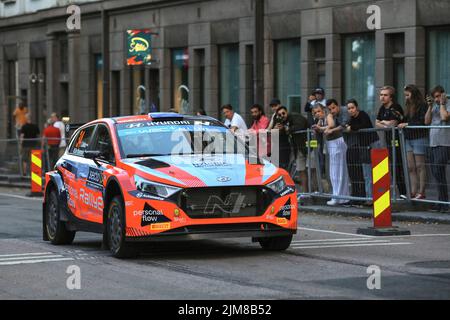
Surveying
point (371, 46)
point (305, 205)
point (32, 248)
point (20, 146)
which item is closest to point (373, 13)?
point (371, 46)

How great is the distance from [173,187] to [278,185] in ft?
4.20

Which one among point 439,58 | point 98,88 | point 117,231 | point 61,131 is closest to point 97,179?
point 117,231

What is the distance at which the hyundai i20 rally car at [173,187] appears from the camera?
13.5 metres

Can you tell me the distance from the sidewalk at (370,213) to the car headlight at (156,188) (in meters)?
6.35

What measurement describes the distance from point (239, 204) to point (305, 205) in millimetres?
9029

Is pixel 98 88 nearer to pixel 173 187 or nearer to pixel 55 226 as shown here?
pixel 55 226

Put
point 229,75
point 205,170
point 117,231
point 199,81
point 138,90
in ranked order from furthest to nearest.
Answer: point 138,90 → point 199,81 → point 229,75 → point 117,231 → point 205,170

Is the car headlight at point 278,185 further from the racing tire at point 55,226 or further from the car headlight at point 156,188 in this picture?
the racing tire at point 55,226

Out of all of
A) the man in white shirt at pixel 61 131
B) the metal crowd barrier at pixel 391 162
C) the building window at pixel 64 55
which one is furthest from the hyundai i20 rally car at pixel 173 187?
the building window at pixel 64 55

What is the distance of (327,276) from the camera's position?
1187 cm

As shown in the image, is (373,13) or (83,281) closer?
(83,281)

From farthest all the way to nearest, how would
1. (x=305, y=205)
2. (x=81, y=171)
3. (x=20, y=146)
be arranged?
(x=20, y=146), (x=305, y=205), (x=81, y=171)

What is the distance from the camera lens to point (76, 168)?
15695 mm

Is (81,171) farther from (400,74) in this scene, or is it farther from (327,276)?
(400,74)
